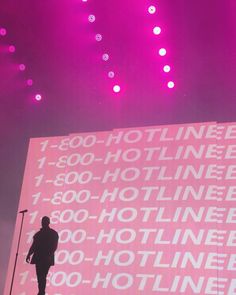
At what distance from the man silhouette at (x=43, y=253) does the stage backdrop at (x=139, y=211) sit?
1.14 m

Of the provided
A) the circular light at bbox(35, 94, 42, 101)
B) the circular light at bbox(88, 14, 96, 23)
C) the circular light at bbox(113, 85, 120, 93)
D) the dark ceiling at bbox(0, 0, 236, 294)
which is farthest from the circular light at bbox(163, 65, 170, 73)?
the circular light at bbox(35, 94, 42, 101)

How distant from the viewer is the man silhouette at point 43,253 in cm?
555

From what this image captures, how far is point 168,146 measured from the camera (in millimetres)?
6812

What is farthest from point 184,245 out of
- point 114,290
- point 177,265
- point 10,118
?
point 10,118

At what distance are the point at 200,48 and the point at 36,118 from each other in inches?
100

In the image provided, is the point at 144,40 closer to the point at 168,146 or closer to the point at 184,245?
the point at 168,146

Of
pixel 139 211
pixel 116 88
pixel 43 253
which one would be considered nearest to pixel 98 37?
pixel 116 88

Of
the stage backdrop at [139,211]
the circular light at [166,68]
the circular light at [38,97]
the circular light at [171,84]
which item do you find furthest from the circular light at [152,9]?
the circular light at [38,97]

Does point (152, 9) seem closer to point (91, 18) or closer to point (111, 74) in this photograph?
point (91, 18)

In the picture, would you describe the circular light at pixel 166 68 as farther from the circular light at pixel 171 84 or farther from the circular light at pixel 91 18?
the circular light at pixel 91 18

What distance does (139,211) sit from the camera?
6.72 metres

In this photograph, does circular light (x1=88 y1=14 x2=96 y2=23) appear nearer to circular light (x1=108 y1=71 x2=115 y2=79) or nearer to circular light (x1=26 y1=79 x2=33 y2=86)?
circular light (x1=108 y1=71 x2=115 y2=79)

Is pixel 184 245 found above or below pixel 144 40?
below

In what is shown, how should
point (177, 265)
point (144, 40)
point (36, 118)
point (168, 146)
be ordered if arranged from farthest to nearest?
point (36, 118) → point (144, 40) → point (168, 146) → point (177, 265)
